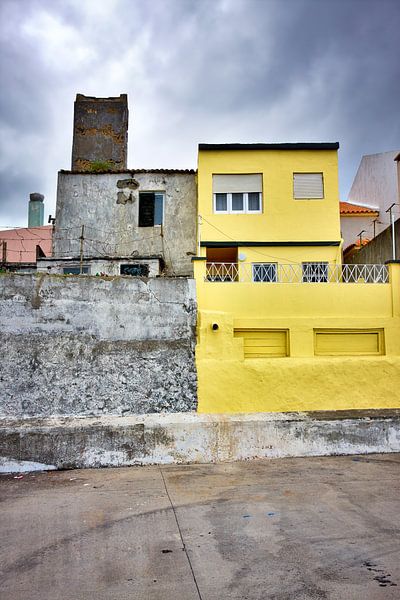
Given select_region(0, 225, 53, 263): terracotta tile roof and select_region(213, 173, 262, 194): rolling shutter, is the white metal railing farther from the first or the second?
select_region(0, 225, 53, 263): terracotta tile roof

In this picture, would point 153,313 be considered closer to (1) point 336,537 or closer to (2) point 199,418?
(2) point 199,418

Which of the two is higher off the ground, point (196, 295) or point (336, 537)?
point (196, 295)

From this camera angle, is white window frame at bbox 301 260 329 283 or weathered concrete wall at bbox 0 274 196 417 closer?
weathered concrete wall at bbox 0 274 196 417

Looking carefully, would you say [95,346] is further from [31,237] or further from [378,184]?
[31,237]

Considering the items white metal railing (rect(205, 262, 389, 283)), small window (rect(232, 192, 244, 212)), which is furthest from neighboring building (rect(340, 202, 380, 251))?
small window (rect(232, 192, 244, 212))

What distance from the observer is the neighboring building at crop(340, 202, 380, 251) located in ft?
75.0

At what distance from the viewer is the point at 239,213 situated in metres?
18.4

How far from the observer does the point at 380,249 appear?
17516mm

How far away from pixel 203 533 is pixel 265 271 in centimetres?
1473

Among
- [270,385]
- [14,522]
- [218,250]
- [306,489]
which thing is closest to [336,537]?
[306,489]

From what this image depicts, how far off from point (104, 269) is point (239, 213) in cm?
556

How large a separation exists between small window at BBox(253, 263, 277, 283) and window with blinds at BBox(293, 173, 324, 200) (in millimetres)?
2984

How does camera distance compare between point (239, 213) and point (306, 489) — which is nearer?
point (306, 489)

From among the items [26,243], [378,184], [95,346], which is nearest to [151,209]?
[95,346]
